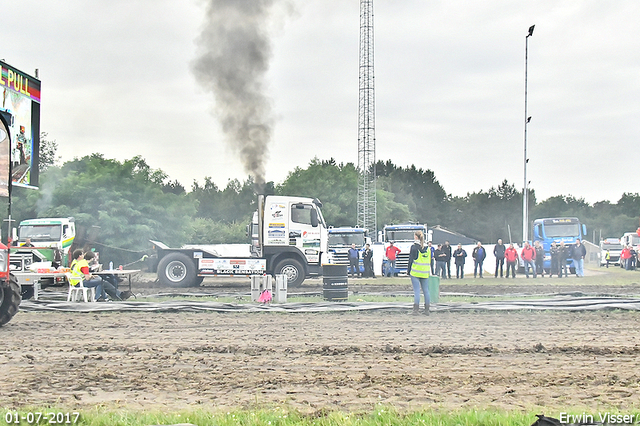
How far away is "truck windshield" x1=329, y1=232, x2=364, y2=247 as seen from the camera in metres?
33.7

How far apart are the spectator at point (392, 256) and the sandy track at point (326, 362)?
63.1 ft

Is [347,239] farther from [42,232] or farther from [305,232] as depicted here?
[42,232]

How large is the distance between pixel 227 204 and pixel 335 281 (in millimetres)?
83310

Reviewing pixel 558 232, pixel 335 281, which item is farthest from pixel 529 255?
pixel 335 281

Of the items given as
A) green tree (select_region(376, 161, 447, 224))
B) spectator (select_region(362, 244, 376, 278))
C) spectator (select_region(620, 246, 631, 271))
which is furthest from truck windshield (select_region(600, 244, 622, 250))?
green tree (select_region(376, 161, 447, 224))

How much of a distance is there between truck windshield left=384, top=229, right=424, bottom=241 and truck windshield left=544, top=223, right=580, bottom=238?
7.35 meters

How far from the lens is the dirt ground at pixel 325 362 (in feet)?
21.2

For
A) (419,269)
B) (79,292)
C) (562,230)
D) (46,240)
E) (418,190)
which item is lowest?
(79,292)

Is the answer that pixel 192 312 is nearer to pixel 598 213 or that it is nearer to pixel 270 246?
pixel 270 246

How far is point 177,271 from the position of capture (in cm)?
2447

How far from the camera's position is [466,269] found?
3519 centimetres

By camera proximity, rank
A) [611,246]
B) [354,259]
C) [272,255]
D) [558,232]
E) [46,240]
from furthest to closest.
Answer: [611,246] → [558,232] → [354,259] → [46,240] → [272,255]

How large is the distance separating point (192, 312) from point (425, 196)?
9489cm

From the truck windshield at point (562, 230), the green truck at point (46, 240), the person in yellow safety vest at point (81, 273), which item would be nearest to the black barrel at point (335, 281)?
the person in yellow safety vest at point (81, 273)
